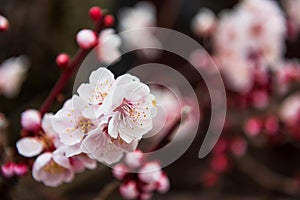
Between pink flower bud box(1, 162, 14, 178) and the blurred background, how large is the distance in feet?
0.19

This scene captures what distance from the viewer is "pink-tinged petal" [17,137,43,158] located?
463 mm

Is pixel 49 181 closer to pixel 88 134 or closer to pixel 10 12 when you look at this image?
pixel 88 134

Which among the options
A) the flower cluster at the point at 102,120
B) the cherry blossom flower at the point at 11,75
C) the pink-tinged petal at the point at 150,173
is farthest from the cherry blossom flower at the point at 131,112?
the cherry blossom flower at the point at 11,75

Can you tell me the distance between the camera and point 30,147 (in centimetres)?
47

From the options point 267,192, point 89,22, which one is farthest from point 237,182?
point 89,22

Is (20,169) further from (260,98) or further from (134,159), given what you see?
(260,98)

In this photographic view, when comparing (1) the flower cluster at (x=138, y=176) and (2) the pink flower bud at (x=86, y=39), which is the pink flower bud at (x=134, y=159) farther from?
(2) the pink flower bud at (x=86, y=39)

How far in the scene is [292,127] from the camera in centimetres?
90

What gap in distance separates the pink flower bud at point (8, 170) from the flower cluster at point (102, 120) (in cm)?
Answer: 5

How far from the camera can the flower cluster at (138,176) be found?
502 mm

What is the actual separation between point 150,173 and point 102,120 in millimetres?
119

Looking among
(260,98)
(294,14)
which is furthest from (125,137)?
(294,14)

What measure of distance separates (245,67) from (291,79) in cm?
9

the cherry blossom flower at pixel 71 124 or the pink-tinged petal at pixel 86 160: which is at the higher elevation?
the cherry blossom flower at pixel 71 124
